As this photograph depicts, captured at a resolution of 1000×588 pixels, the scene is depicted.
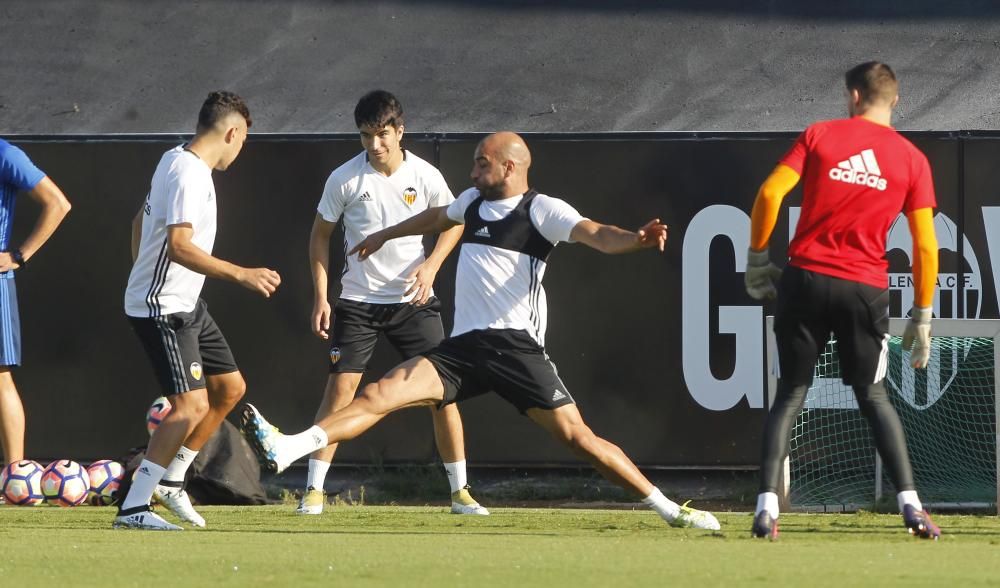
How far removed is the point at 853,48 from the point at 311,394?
644cm

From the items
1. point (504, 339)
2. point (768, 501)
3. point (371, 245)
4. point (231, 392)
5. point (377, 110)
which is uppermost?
point (377, 110)

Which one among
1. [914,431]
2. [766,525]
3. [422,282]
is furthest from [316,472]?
[914,431]

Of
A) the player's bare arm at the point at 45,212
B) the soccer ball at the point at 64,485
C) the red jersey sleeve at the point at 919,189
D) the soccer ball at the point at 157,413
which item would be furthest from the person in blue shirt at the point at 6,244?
the red jersey sleeve at the point at 919,189

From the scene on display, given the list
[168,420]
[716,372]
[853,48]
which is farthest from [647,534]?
[853,48]

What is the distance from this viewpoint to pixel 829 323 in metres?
6.68

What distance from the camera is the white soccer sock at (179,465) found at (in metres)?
7.72

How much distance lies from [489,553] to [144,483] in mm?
2052

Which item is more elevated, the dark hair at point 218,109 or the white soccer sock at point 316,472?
the dark hair at point 218,109

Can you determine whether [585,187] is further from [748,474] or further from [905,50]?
[905,50]

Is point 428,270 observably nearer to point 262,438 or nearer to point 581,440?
point 581,440

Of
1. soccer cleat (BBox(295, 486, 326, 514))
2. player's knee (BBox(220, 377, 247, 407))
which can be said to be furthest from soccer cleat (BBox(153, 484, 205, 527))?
soccer cleat (BBox(295, 486, 326, 514))

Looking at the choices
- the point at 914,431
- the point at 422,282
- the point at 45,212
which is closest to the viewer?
the point at 422,282

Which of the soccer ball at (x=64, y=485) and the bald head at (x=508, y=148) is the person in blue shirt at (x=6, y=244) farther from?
the bald head at (x=508, y=148)

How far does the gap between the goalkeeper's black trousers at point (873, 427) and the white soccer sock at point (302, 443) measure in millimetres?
1974
